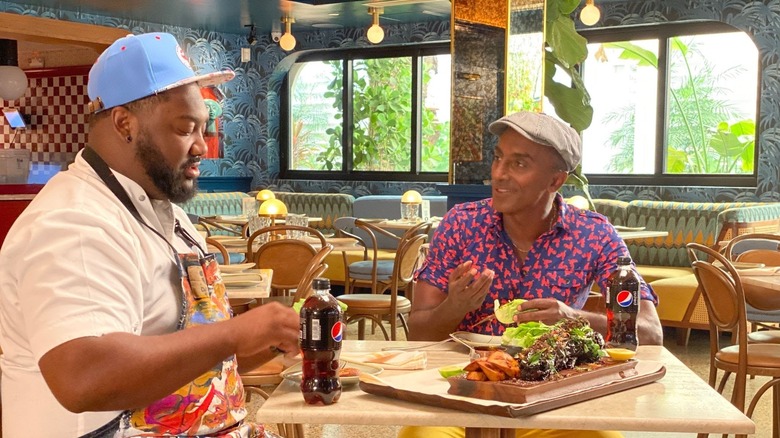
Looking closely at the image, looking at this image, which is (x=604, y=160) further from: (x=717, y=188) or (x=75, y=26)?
(x=75, y=26)

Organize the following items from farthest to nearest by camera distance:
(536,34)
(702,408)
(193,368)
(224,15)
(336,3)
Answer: (224,15) → (336,3) → (536,34) → (702,408) → (193,368)

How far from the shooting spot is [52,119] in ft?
39.0

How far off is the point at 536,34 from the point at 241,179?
7.61 metres

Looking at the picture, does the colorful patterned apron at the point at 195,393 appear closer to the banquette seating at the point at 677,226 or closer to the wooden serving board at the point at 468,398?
the wooden serving board at the point at 468,398

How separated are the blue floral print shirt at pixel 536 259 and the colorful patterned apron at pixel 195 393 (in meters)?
0.92

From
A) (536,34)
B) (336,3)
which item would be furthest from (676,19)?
(536,34)

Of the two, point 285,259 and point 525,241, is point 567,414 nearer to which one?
point 525,241

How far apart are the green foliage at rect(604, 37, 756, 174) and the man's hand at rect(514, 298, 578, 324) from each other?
25.1 feet

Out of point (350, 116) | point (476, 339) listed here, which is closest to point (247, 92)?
point (350, 116)

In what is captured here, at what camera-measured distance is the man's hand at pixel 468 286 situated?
2334 millimetres

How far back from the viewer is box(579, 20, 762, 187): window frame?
9.36m

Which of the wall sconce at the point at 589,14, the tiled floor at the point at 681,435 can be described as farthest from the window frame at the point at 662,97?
the tiled floor at the point at 681,435

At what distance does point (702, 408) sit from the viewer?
1.74 metres

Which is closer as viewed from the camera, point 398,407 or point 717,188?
point 398,407
